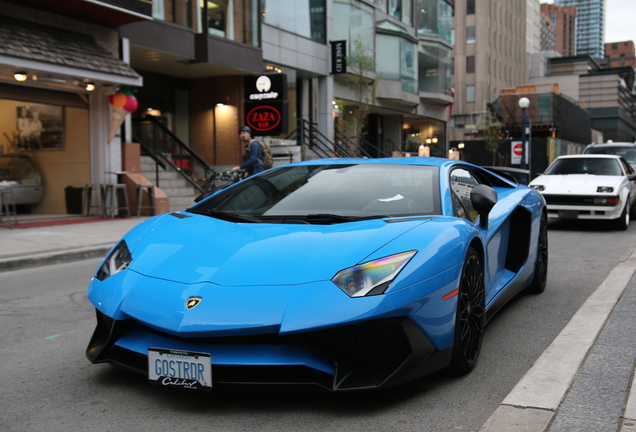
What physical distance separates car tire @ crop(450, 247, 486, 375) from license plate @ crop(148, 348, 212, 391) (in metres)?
1.32

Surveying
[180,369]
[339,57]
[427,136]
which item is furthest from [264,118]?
[427,136]

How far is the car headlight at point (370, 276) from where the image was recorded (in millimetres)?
2992

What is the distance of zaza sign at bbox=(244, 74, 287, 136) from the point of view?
2217 cm

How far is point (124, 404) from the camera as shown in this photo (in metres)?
3.21

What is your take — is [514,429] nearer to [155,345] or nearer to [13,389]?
[155,345]

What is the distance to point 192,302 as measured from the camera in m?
3.02

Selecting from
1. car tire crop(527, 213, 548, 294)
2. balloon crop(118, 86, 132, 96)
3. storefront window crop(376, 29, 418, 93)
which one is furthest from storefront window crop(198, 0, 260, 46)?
car tire crop(527, 213, 548, 294)

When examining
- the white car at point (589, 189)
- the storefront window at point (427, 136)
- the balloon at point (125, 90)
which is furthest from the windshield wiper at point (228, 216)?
the storefront window at point (427, 136)

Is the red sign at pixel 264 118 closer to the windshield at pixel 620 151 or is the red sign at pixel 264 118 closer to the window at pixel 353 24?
the window at pixel 353 24

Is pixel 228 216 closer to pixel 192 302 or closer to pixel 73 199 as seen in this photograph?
pixel 192 302

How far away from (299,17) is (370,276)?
24.7 metres

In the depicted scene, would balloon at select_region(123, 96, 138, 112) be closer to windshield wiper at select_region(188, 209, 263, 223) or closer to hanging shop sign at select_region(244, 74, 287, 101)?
hanging shop sign at select_region(244, 74, 287, 101)

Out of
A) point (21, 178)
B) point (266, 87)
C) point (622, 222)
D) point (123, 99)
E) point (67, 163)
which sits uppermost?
point (266, 87)

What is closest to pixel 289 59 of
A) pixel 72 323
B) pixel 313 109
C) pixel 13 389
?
pixel 313 109
